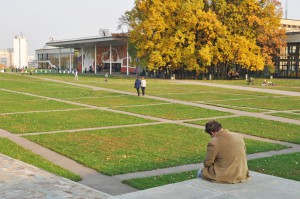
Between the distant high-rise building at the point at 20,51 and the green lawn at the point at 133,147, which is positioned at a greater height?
the distant high-rise building at the point at 20,51

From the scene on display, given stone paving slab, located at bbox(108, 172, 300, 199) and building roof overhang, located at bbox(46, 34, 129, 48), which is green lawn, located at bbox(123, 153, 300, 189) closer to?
stone paving slab, located at bbox(108, 172, 300, 199)

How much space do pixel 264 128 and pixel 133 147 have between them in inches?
252

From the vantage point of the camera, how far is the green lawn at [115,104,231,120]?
20.3 meters

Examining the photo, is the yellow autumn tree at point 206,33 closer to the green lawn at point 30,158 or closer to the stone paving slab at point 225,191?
the green lawn at point 30,158

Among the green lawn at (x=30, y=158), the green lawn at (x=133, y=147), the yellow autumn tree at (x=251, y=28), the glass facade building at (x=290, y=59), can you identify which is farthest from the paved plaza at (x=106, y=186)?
the glass facade building at (x=290, y=59)

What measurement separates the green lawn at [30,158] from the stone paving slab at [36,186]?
0.33m

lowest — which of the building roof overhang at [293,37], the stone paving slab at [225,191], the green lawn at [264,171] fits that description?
the green lawn at [264,171]

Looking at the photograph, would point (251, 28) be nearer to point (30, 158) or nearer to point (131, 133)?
point (131, 133)

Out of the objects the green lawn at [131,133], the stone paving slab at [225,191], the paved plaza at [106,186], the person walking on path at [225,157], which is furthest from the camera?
the green lawn at [131,133]

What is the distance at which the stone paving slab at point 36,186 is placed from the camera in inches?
304

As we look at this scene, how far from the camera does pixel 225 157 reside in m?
7.17

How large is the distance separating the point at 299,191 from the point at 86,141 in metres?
8.21

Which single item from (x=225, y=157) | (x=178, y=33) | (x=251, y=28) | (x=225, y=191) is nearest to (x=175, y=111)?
(x=225, y=157)

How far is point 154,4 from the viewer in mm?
54000
